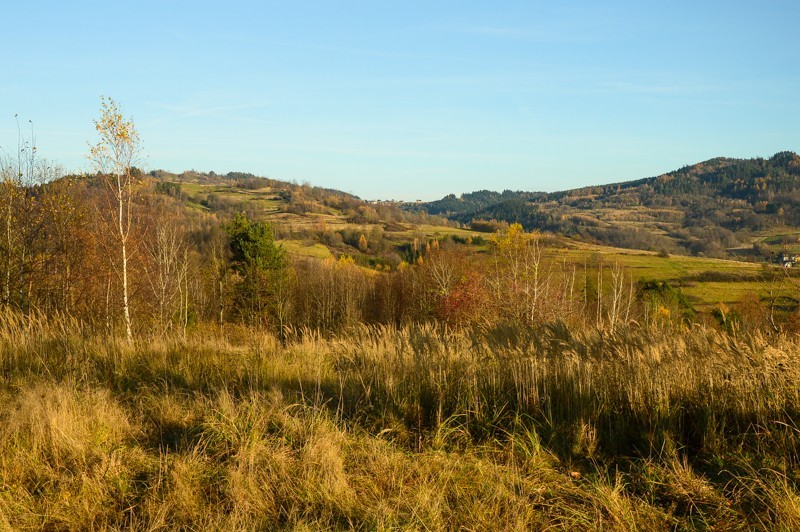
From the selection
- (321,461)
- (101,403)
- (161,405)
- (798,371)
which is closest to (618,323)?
(798,371)

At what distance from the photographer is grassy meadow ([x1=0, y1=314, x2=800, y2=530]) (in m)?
3.29

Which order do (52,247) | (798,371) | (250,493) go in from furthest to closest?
(52,247)
(798,371)
(250,493)

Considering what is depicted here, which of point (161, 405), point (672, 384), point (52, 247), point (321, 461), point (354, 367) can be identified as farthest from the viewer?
point (52, 247)

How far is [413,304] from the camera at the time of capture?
5344 centimetres

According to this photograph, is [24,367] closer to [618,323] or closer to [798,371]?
[618,323]

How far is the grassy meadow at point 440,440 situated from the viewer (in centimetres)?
329

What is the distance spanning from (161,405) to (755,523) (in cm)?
476

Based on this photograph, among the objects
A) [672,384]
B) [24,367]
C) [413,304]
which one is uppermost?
[672,384]

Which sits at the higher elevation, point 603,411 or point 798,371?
point 798,371

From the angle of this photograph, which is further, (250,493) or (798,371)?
(798,371)

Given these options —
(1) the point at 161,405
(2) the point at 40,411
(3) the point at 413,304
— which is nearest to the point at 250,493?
(1) the point at 161,405

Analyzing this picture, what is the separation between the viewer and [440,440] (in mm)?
4266

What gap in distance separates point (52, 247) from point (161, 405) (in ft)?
66.5

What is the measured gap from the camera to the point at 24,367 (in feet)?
21.4
